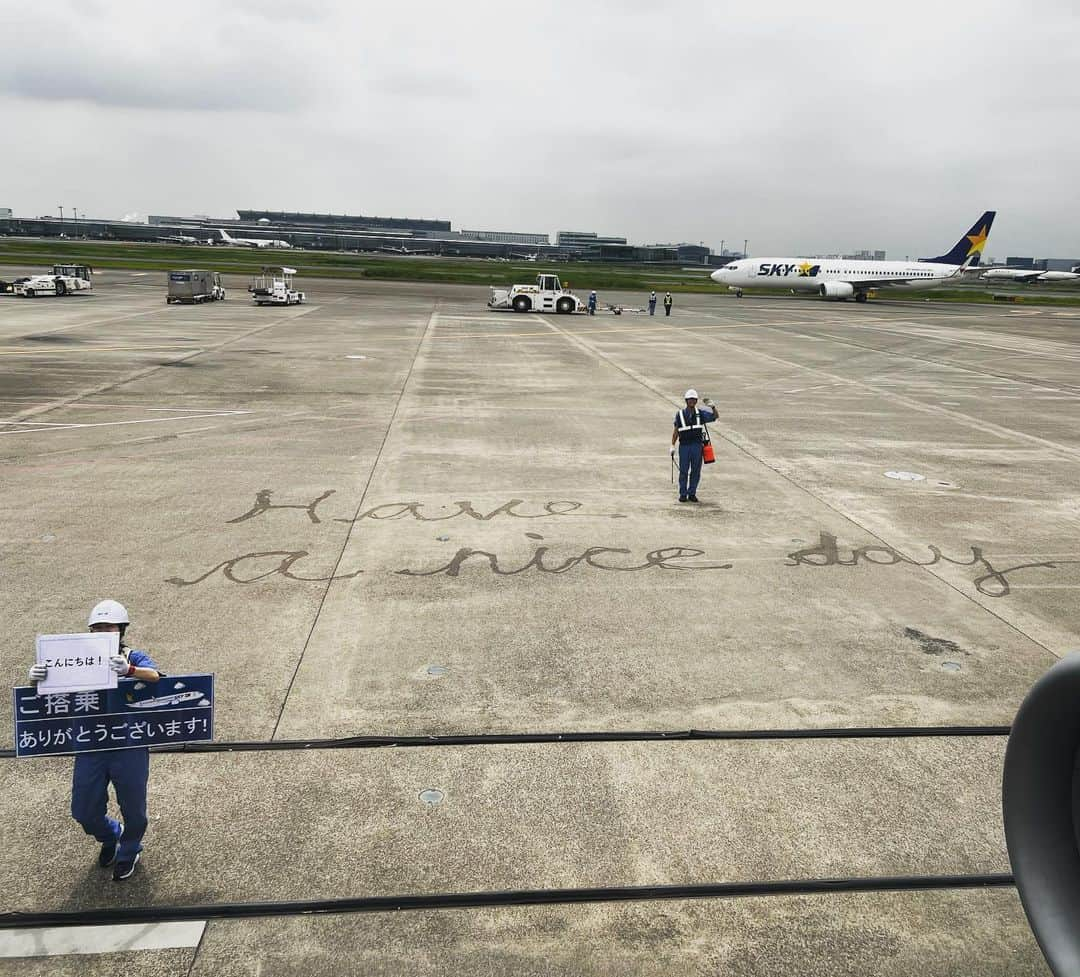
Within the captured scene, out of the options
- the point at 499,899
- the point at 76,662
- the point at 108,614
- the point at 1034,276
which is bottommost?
the point at 499,899

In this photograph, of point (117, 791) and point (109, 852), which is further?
point (109, 852)

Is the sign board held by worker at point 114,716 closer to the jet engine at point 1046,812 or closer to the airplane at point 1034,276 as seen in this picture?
the jet engine at point 1046,812

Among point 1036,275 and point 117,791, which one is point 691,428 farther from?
point 1036,275

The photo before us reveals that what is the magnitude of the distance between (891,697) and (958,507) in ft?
25.3

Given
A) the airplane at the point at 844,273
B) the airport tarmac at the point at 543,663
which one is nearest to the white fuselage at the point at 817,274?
the airplane at the point at 844,273

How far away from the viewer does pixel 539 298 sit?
57.0 meters

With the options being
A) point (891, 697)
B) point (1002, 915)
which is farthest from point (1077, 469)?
point (1002, 915)

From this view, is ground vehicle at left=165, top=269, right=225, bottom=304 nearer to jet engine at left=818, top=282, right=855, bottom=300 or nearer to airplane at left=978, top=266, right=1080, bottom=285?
jet engine at left=818, top=282, right=855, bottom=300

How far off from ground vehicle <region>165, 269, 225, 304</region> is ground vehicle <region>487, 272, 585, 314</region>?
18464mm

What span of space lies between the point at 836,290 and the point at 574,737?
76.2 metres

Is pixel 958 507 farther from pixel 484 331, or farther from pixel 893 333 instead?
pixel 893 333

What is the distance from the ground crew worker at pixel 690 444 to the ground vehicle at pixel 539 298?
43.3 metres

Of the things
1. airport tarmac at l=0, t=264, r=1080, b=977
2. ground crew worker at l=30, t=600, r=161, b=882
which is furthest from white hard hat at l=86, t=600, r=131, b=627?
airport tarmac at l=0, t=264, r=1080, b=977

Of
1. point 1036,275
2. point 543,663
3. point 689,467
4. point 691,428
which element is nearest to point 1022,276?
point 1036,275
